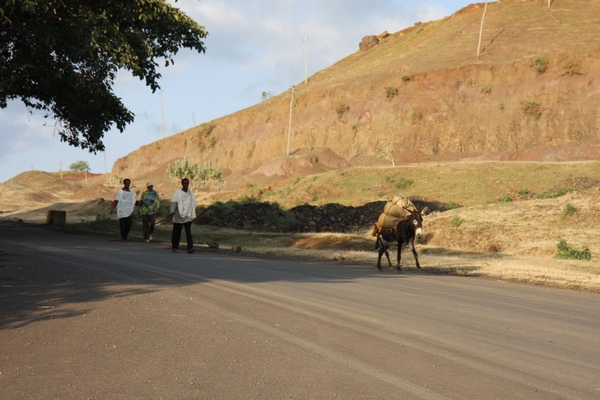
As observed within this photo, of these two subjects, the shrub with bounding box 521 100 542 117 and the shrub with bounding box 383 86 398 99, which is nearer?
the shrub with bounding box 521 100 542 117

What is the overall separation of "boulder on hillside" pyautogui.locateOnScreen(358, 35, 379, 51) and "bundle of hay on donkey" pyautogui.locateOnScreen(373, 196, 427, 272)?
361 ft

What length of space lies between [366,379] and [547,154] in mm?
64283

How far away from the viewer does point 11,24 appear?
53.9 feet

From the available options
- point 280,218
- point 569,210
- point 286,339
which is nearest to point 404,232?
point 286,339

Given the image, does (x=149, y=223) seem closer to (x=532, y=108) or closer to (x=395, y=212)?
(x=395, y=212)

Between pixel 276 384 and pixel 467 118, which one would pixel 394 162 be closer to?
pixel 467 118

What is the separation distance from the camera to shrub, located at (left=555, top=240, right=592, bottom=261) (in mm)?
20422

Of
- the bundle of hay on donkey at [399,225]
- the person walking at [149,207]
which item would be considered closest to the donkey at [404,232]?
the bundle of hay on donkey at [399,225]

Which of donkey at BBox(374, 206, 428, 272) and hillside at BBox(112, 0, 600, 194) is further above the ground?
hillside at BBox(112, 0, 600, 194)

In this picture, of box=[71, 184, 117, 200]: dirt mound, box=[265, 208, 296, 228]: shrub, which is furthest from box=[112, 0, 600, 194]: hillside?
box=[265, 208, 296, 228]: shrub

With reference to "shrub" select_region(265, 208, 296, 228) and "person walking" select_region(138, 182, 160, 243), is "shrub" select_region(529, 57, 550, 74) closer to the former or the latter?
"shrub" select_region(265, 208, 296, 228)

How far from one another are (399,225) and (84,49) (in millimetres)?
8556

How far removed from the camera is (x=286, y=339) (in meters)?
7.09

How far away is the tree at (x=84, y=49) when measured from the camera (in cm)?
1653
